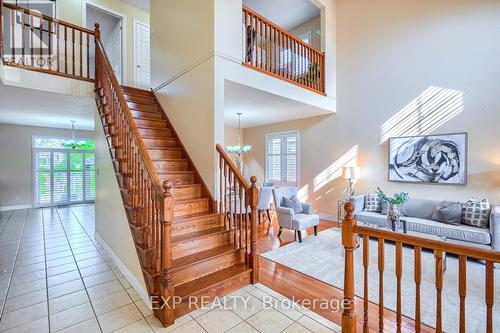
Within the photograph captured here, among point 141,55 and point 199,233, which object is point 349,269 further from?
point 141,55

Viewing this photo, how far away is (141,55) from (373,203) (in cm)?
658

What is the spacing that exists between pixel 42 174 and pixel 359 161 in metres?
9.14

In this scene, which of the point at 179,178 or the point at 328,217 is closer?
the point at 179,178

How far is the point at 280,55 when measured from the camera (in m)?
4.52

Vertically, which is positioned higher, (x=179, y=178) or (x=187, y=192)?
(x=179, y=178)

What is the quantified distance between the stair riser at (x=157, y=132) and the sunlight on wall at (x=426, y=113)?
4230mm

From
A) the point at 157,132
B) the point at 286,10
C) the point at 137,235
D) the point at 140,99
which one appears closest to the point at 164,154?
the point at 157,132

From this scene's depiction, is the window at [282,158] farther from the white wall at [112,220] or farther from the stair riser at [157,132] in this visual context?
the white wall at [112,220]

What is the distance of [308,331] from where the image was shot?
6.48ft

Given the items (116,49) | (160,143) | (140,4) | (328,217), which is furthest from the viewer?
(116,49)

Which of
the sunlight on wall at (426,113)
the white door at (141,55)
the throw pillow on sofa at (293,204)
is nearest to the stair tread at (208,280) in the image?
the throw pillow on sofa at (293,204)

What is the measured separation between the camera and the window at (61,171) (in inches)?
285

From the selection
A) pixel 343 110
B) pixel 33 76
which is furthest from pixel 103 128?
pixel 343 110

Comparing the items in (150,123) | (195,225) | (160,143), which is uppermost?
(150,123)
